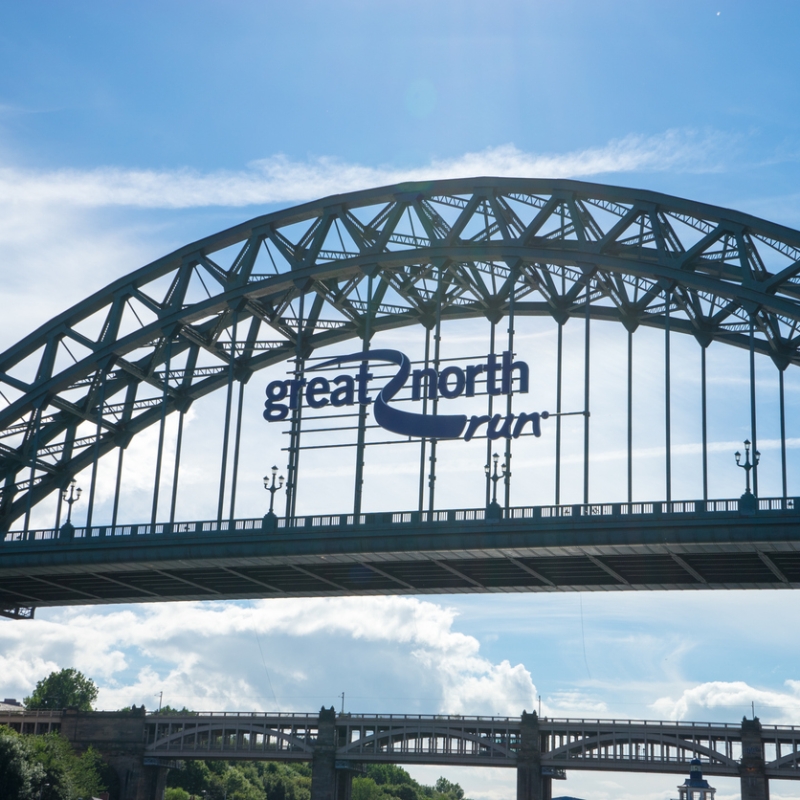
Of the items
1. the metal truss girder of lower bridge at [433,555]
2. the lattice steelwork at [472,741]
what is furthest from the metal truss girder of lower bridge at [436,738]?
the metal truss girder of lower bridge at [433,555]

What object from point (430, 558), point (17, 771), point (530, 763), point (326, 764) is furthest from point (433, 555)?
point (326, 764)

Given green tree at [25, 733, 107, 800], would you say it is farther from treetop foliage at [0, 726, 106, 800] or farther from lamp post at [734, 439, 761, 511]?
lamp post at [734, 439, 761, 511]

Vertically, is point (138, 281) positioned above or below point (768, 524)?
above

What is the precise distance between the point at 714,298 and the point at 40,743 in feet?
195

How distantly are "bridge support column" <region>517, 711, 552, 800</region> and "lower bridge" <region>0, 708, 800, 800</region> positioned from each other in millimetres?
89

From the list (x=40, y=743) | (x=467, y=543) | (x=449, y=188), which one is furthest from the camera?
(x=40, y=743)

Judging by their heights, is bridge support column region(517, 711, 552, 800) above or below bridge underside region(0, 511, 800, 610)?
below

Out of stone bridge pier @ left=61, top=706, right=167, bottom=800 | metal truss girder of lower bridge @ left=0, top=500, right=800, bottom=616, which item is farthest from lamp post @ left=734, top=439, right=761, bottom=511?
stone bridge pier @ left=61, top=706, right=167, bottom=800

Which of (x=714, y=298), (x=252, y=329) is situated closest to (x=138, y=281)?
(x=252, y=329)

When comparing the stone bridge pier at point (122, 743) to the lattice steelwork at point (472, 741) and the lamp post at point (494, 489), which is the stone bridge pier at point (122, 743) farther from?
the lamp post at point (494, 489)

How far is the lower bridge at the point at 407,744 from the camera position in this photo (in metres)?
107

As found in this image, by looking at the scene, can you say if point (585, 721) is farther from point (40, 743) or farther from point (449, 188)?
point (449, 188)

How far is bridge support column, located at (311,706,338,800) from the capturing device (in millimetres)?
116562

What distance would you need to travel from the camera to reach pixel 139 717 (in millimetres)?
124188
